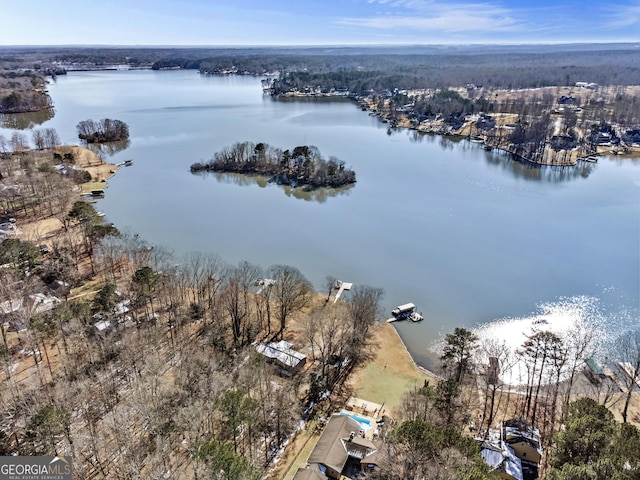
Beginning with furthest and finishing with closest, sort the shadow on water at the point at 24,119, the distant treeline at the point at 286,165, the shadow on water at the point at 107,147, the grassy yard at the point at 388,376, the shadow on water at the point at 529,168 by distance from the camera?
the shadow on water at the point at 24,119
the shadow on water at the point at 107,147
the shadow on water at the point at 529,168
the distant treeline at the point at 286,165
the grassy yard at the point at 388,376

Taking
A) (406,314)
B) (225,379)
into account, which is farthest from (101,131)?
(225,379)

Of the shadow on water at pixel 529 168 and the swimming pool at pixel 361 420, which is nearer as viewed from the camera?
the swimming pool at pixel 361 420

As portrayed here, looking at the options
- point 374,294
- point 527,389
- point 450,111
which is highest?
point 450,111

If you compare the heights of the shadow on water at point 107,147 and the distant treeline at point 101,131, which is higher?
the distant treeline at point 101,131

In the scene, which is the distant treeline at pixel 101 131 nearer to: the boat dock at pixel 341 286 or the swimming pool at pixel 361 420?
the boat dock at pixel 341 286

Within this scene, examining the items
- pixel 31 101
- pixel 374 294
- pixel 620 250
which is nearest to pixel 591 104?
pixel 620 250

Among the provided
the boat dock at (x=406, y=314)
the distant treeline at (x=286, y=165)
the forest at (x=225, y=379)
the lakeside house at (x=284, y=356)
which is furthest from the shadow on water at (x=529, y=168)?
the lakeside house at (x=284, y=356)

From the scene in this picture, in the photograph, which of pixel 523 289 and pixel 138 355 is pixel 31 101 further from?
pixel 523 289
